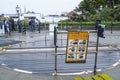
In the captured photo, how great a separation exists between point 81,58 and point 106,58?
13.2 feet

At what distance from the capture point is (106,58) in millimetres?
14891

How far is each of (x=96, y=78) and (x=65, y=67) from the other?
298 centimetres

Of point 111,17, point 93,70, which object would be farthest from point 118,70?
point 111,17

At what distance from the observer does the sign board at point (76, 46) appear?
10828 millimetres

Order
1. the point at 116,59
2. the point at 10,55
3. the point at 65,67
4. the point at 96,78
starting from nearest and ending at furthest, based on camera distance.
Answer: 1. the point at 96,78
2. the point at 65,67
3. the point at 116,59
4. the point at 10,55

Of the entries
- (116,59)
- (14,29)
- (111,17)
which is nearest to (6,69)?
(116,59)

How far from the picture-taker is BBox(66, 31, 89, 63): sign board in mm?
10828

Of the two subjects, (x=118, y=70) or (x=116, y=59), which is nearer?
(x=118, y=70)

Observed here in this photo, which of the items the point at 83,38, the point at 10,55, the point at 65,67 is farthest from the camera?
the point at 10,55

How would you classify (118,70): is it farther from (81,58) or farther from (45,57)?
(45,57)

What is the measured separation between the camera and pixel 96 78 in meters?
9.78

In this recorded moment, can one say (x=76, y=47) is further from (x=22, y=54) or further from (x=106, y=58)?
(x=22, y=54)

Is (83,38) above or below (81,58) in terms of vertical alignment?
above

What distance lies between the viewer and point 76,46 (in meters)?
11.0
